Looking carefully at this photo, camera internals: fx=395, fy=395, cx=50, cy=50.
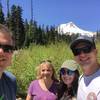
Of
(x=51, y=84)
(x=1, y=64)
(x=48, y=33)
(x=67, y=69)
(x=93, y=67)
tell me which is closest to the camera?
(x=1, y=64)

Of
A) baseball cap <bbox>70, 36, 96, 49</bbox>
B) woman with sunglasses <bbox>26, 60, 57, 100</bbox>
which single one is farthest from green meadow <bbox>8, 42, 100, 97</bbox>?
baseball cap <bbox>70, 36, 96, 49</bbox>

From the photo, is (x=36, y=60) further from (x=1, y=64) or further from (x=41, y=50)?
(x=1, y=64)

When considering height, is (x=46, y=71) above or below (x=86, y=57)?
below

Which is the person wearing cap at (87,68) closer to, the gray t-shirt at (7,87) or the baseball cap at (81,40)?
the baseball cap at (81,40)

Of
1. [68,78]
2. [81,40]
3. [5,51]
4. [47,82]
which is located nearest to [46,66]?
[47,82]

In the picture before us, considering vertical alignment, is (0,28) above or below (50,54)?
above

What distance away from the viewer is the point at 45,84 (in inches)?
232

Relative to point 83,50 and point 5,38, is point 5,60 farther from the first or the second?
point 83,50

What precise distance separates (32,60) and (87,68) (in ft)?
33.0

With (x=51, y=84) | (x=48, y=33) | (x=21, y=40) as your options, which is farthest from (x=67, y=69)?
(x=48, y=33)

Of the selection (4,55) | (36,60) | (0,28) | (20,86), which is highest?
(0,28)

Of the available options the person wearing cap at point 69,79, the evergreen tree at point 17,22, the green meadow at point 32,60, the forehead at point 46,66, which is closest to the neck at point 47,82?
the forehead at point 46,66

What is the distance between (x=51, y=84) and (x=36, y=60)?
7.70m

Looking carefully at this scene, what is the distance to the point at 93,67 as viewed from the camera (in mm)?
3705
